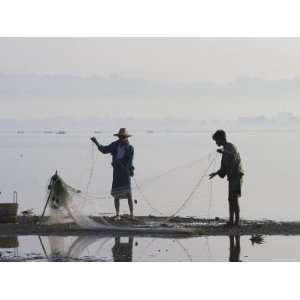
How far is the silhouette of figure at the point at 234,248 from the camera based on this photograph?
12.2 meters

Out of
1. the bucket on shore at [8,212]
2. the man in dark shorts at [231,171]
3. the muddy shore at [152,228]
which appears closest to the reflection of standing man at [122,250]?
the muddy shore at [152,228]

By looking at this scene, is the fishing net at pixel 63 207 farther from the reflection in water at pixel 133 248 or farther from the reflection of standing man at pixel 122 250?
the reflection of standing man at pixel 122 250

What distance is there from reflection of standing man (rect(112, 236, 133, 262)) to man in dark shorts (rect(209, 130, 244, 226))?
192cm

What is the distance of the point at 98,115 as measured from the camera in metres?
51.6

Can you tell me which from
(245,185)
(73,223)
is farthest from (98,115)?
(73,223)

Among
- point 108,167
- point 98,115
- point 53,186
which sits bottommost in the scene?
point 53,186

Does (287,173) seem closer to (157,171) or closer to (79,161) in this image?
(157,171)

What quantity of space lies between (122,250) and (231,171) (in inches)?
109

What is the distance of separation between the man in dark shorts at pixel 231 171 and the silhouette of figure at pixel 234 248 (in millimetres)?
748

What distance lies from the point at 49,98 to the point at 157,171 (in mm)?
9096

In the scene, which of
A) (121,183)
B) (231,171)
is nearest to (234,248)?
(231,171)

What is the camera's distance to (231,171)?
14.5 meters

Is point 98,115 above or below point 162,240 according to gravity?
above

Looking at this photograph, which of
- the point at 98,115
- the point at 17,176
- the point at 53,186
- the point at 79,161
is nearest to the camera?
the point at 53,186
